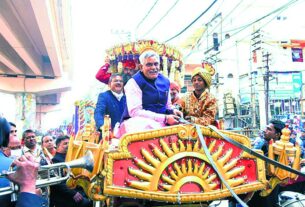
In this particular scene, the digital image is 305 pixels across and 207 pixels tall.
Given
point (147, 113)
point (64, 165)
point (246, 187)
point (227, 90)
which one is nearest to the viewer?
point (64, 165)

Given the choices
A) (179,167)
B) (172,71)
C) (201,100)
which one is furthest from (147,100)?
(172,71)

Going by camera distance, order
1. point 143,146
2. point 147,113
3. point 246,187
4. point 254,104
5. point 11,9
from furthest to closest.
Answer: point 254,104 → point 11,9 → point 147,113 → point 246,187 → point 143,146

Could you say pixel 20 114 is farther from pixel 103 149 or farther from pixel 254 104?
pixel 103 149

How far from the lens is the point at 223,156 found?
258 cm

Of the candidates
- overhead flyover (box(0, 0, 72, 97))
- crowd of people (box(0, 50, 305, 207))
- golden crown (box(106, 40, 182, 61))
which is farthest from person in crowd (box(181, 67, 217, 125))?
overhead flyover (box(0, 0, 72, 97))

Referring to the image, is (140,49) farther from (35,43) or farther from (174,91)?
(35,43)

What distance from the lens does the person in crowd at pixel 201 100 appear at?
3.26 m

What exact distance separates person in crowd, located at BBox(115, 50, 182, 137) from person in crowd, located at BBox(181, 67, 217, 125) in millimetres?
255

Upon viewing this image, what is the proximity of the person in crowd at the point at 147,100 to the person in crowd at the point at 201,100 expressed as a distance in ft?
0.84

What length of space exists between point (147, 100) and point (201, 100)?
1.97 ft

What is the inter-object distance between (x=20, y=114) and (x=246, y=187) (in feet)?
69.2

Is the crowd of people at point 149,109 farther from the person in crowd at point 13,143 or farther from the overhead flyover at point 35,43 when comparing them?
the overhead flyover at point 35,43

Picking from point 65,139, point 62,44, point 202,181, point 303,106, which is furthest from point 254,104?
point 202,181

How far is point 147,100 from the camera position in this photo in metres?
3.07
